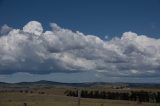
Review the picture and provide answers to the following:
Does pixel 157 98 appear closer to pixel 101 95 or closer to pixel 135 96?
pixel 135 96

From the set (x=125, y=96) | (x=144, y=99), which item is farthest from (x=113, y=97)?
(x=144, y=99)

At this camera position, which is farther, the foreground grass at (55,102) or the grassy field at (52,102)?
the grassy field at (52,102)

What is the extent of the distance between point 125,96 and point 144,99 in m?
10.6

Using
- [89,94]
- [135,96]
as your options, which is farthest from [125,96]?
[89,94]

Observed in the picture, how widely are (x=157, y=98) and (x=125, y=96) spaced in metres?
18.2

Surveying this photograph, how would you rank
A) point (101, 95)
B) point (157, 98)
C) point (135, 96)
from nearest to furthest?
1. point (157, 98)
2. point (135, 96)
3. point (101, 95)

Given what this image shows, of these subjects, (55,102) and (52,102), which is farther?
(55,102)

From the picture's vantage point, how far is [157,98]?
115 metres

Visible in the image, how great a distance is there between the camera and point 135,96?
129 m

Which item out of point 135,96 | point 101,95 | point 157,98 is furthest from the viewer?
point 101,95

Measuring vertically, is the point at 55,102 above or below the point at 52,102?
above

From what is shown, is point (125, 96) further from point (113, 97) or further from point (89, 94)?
point (89, 94)

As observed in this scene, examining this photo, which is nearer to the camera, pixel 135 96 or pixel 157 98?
pixel 157 98

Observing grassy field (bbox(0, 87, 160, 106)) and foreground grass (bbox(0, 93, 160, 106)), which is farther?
grassy field (bbox(0, 87, 160, 106))
